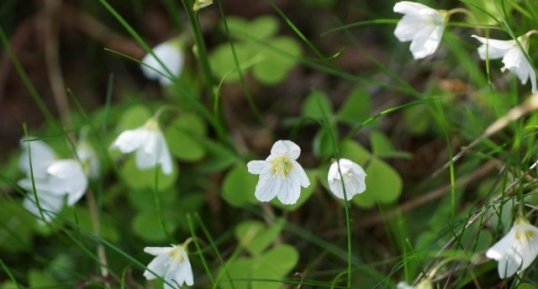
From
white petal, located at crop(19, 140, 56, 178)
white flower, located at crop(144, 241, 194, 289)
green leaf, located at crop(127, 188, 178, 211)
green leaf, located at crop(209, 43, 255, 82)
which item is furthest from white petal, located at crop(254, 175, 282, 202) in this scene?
white petal, located at crop(19, 140, 56, 178)

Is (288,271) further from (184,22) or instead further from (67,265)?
(184,22)

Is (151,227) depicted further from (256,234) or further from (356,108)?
(356,108)

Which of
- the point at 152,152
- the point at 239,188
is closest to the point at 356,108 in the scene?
the point at 239,188

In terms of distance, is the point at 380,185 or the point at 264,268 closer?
the point at 264,268

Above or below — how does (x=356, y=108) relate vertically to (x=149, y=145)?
below

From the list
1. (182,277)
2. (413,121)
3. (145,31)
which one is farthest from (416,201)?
(145,31)

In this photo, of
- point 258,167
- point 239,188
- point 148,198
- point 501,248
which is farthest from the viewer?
point 148,198
